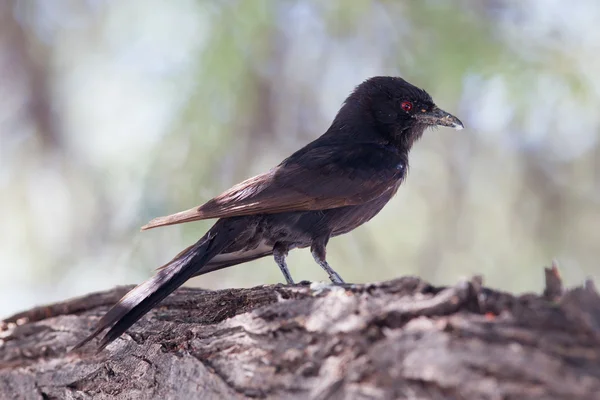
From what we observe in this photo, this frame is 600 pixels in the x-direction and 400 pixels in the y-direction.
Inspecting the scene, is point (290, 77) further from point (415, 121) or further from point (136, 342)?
point (136, 342)

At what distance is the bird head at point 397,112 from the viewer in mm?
4879

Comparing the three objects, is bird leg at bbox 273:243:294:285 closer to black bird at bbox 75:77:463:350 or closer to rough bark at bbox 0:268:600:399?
black bird at bbox 75:77:463:350

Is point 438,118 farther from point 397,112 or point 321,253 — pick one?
point 321,253

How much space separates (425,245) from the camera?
6293 millimetres

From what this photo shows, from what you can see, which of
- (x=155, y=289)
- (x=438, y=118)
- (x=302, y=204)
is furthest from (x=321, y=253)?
(x=438, y=118)

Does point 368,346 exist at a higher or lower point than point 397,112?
lower

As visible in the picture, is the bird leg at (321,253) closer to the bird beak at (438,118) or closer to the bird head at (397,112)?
the bird head at (397,112)

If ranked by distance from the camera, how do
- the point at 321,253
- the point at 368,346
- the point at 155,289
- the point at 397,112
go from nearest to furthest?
the point at 368,346 → the point at 155,289 → the point at 321,253 → the point at 397,112

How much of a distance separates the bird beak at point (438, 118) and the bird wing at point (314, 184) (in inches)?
16.6

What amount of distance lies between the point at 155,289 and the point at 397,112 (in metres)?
2.40

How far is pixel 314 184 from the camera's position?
4086 mm

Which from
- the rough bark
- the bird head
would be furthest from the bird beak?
the rough bark

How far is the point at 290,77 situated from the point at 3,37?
8.92 feet

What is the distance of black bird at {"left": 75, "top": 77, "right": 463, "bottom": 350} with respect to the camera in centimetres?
366
